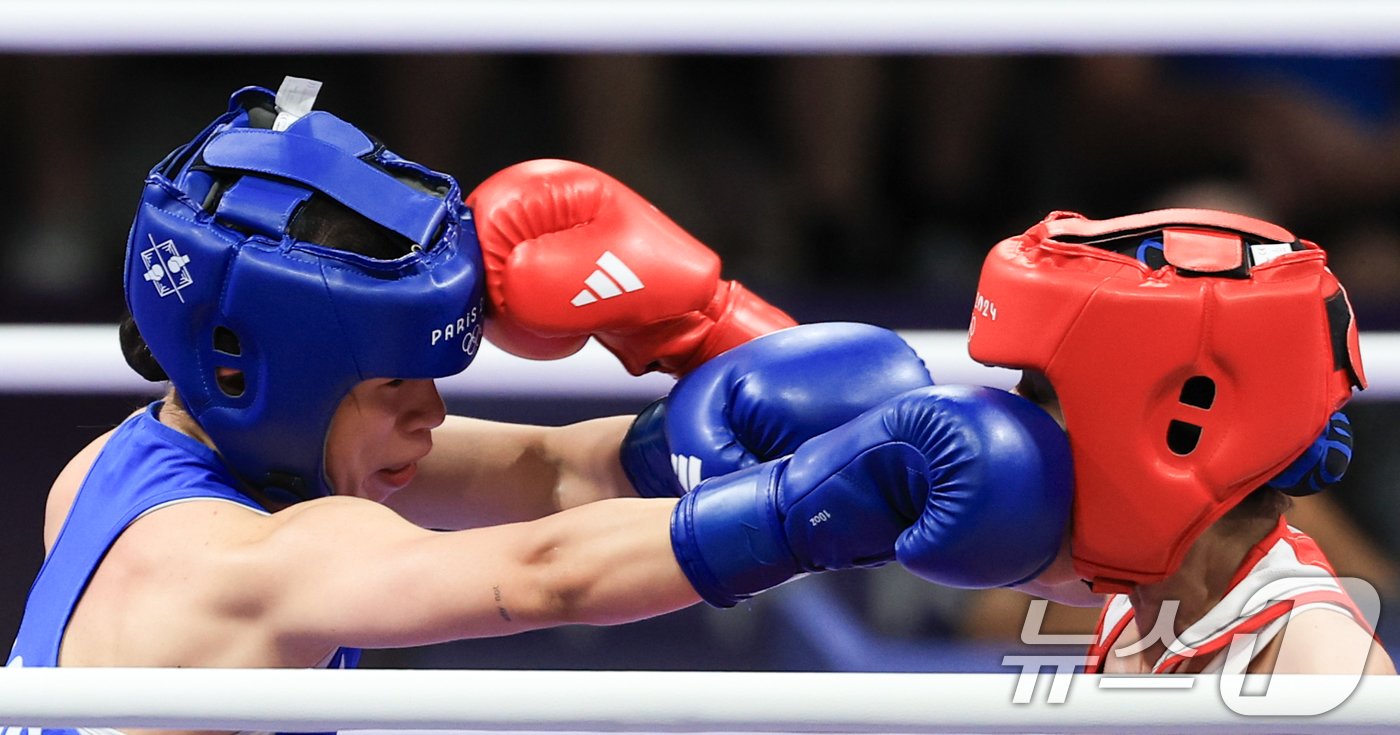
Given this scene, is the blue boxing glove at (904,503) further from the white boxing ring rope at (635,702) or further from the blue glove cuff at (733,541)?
the white boxing ring rope at (635,702)

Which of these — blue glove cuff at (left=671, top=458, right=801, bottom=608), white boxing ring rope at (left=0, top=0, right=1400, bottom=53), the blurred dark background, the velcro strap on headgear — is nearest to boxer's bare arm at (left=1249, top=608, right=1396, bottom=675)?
blue glove cuff at (left=671, top=458, right=801, bottom=608)

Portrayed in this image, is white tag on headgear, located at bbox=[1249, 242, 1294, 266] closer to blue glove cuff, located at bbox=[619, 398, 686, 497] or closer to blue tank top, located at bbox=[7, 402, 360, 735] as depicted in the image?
blue glove cuff, located at bbox=[619, 398, 686, 497]

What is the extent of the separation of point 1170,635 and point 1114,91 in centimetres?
242

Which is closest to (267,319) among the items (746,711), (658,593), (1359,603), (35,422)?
(658,593)

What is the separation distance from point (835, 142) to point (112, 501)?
2.56m

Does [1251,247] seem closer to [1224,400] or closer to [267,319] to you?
[1224,400]

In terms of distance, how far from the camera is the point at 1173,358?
4.12ft

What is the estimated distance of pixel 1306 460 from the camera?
132cm

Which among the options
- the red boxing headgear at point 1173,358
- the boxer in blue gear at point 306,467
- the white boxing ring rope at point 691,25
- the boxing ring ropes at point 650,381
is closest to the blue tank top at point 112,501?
the boxer in blue gear at point 306,467

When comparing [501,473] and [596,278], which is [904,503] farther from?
[501,473]

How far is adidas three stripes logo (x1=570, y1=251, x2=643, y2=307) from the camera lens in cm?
157

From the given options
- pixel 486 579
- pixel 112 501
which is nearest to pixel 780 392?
pixel 486 579

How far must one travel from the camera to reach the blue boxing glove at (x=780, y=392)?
1460 mm

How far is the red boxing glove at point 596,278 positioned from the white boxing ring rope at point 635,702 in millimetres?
599
